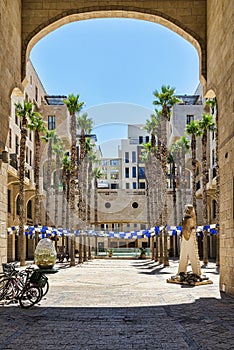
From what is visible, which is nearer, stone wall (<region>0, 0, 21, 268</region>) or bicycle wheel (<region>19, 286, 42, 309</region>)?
bicycle wheel (<region>19, 286, 42, 309</region>)

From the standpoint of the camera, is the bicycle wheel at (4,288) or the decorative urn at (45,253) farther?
the decorative urn at (45,253)

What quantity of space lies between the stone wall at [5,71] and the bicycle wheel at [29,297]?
1550 millimetres

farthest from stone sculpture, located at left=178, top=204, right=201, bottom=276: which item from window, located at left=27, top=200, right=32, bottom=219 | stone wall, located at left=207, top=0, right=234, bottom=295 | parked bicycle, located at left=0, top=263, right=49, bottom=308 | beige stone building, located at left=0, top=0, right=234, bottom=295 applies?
window, located at left=27, top=200, right=32, bottom=219

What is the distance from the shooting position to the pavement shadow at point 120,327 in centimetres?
735

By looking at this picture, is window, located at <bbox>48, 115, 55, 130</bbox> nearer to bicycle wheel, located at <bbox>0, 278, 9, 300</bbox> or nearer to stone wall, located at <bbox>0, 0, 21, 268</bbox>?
stone wall, located at <bbox>0, 0, 21, 268</bbox>

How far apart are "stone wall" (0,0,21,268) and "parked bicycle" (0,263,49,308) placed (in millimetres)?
1131

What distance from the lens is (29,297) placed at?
11328 mm

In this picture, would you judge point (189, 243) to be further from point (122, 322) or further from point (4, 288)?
point (122, 322)

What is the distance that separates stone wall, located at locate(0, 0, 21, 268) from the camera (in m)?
12.9

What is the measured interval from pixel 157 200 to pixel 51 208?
1388 centimetres

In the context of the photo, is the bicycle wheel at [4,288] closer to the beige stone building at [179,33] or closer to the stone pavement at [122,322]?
the stone pavement at [122,322]

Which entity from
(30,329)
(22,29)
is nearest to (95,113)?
(22,29)

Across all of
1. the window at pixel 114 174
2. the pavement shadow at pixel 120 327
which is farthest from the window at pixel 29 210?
the window at pixel 114 174

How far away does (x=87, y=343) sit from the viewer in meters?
7.43
